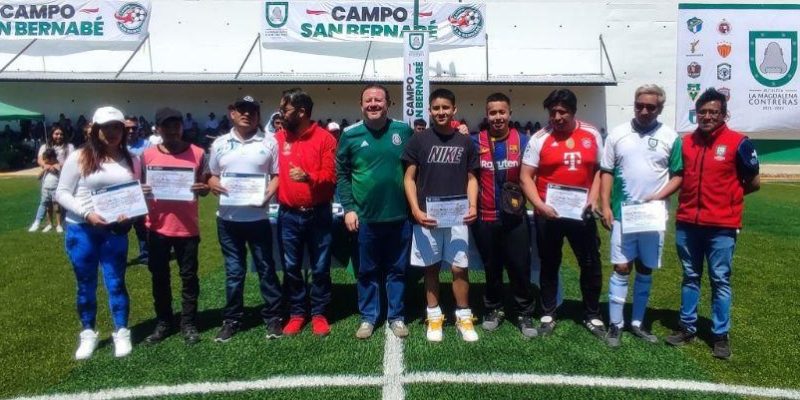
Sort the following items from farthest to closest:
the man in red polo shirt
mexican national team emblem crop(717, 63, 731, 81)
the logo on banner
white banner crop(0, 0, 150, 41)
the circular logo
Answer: mexican national team emblem crop(717, 63, 731, 81), the logo on banner, white banner crop(0, 0, 150, 41), the circular logo, the man in red polo shirt

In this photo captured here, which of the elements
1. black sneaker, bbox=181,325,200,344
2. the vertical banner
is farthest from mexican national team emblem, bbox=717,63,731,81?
black sneaker, bbox=181,325,200,344

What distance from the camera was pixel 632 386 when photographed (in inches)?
160

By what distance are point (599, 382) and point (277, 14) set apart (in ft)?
71.4

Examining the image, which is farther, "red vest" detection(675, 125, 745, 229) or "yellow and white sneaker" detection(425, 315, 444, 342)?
"yellow and white sneaker" detection(425, 315, 444, 342)

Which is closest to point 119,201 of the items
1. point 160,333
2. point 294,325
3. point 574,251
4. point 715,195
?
point 160,333

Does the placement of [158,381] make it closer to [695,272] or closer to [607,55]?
[695,272]

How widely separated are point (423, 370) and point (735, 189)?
2544 millimetres

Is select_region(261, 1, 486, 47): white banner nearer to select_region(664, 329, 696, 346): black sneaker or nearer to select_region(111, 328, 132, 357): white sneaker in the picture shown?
select_region(664, 329, 696, 346): black sneaker

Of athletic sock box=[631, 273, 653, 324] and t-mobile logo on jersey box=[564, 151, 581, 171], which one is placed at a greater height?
t-mobile logo on jersey box=[564, 151, 581, 171]

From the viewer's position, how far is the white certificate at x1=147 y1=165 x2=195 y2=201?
4656 mm

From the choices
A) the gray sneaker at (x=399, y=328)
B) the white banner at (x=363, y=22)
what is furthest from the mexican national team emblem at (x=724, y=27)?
the gray sneaker at (x=399, y=328)

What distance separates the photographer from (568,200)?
182 inches

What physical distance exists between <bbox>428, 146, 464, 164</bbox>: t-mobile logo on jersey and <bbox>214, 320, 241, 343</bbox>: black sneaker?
81.5 inches

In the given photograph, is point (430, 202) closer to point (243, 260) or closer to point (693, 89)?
point (243, 260)
